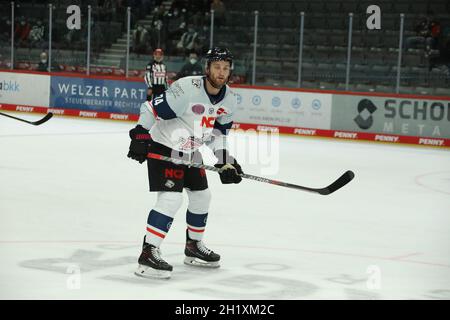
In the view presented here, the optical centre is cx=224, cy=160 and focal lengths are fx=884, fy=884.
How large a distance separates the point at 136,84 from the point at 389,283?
12206mm

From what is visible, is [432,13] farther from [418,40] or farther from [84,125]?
[84,125]

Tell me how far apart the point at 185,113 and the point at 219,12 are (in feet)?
40.7

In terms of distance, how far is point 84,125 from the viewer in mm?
15266

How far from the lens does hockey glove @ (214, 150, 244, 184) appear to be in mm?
5129

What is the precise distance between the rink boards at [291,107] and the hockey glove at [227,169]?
8.88 meters

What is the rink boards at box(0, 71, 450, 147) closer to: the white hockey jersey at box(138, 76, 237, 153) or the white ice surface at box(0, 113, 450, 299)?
the white ice surface at box(0, 113, 450, 299)

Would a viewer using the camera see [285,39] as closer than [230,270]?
No

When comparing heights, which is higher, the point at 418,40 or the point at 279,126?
the point at 418,40

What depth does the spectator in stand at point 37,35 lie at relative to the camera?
18281 mm

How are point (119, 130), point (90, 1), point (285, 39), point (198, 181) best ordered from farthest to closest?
point (90, 1), point (285, 39), point (119, 130), point (198, 181)

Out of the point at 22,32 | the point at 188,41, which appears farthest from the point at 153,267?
the point at 22,32

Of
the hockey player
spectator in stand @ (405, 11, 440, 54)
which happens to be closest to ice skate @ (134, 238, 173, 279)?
the hockey player
